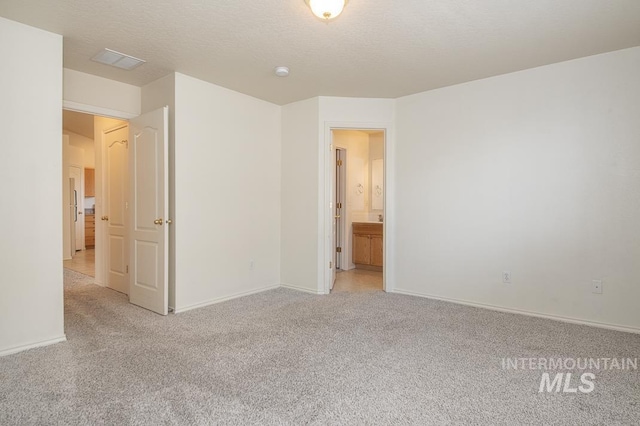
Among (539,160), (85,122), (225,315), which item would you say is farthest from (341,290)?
(85,122)

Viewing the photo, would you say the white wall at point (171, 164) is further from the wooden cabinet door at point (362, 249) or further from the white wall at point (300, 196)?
the wooden cabinet door at point (362, 249)

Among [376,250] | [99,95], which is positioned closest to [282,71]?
[99,95]

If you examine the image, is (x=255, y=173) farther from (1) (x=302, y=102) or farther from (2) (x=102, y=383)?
(2) (x=102, y=383)

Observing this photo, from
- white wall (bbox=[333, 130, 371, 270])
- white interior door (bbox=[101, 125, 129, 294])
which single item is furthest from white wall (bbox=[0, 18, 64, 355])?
white wall (bbox=[333, 130, 371, 270])

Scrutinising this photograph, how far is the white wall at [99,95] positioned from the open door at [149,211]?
214mm

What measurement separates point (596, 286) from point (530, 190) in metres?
1.07

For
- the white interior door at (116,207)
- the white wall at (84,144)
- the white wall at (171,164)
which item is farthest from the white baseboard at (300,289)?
the white wall at (84,144)

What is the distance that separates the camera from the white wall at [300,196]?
15.0 ft

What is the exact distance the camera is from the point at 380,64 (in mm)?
3436

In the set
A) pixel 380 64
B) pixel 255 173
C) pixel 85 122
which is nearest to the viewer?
pixel 380 64

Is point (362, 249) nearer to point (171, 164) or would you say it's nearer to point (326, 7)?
point (171, 164)

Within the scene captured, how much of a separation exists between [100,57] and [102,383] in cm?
288

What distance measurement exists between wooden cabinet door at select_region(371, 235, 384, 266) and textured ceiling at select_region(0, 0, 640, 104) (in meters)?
2.89

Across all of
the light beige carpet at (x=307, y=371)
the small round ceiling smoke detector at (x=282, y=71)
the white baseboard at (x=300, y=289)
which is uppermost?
the small round ceiling smoke detector at (x=282, y=71)
